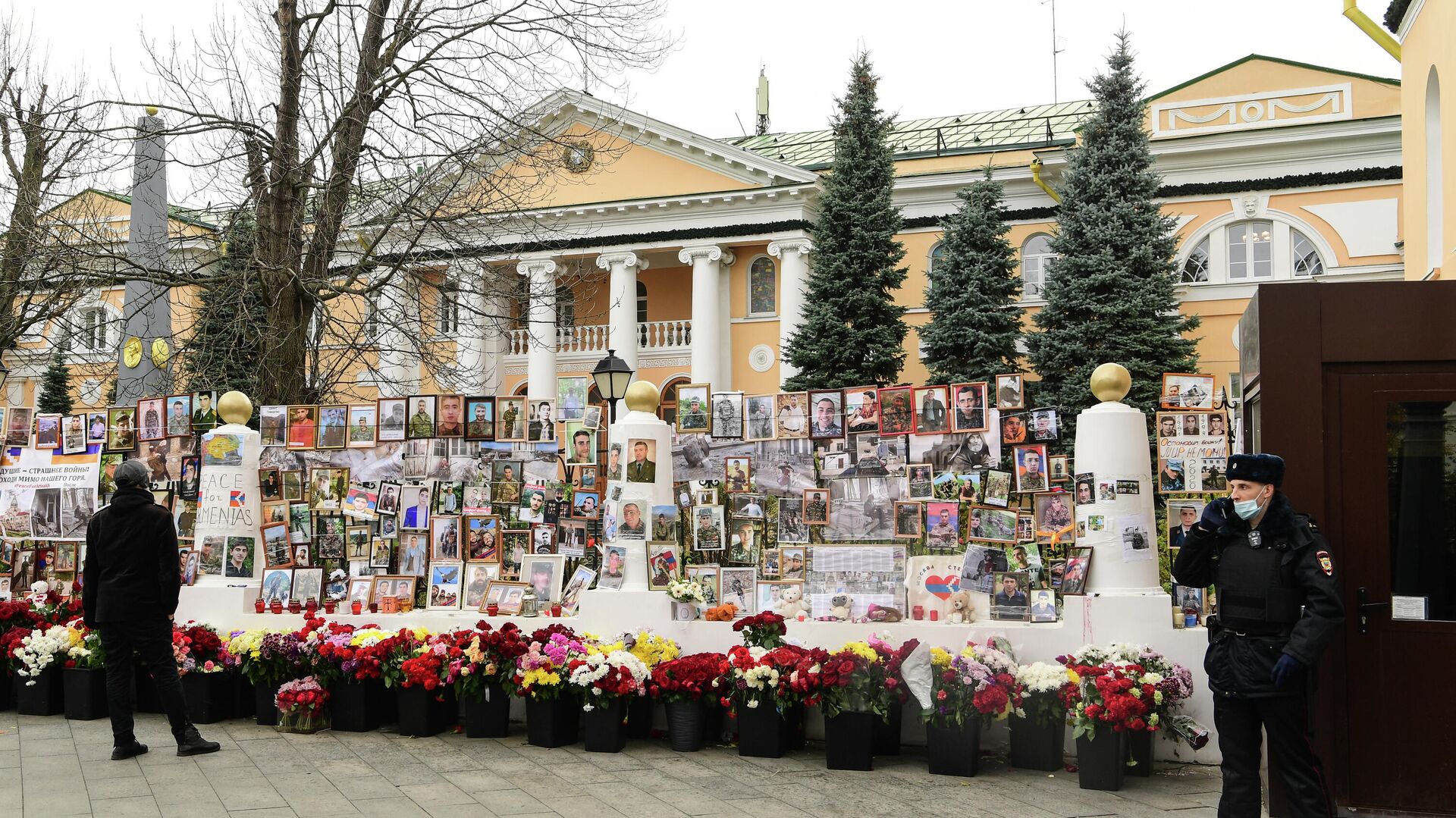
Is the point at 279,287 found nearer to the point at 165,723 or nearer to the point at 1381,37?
the point at 165,723

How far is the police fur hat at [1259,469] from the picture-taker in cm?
564

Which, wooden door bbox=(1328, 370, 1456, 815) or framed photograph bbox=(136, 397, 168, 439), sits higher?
framed photograph bbox=(136, 397, 168, 439)

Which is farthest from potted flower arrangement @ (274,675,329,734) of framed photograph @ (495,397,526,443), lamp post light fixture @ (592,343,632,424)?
lamp post light fixture @ (592,343,632,424)

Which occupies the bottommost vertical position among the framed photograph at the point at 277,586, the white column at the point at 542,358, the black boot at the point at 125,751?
the black boot at the point at 125,751

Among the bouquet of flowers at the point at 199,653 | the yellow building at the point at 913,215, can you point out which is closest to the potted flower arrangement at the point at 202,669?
the bouquet of flowers at the point at 199,653

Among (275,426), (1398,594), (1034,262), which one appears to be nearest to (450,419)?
(275,426)

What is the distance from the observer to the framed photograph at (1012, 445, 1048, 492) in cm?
801

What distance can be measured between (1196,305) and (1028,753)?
23062 millimetres

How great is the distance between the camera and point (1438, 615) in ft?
19.7

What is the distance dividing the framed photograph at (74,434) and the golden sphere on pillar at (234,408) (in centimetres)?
195

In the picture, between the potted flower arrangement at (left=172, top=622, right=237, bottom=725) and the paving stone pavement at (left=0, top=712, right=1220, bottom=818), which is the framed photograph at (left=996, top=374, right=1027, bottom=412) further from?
the potted flower arrangement at (left=172, top=622, right=237, bottom=725)

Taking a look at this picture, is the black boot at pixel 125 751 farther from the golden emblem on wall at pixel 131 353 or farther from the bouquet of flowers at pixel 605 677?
the golden emblem on wall at pixel 131 353

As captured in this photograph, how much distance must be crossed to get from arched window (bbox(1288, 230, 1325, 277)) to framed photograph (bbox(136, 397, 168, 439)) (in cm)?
2467

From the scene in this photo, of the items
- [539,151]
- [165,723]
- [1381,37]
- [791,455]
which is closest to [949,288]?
[1381,37]
